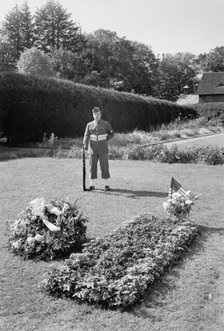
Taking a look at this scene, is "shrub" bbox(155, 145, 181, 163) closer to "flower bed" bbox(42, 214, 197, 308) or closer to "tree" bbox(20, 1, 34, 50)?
"flower bed" bbox(42, 214, 197, 308)

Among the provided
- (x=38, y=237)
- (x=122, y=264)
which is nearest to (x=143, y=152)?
(x=38, y=237)

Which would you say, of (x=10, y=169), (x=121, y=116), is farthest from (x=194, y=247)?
(x=121, y=116)

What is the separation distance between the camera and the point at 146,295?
3.91 meters

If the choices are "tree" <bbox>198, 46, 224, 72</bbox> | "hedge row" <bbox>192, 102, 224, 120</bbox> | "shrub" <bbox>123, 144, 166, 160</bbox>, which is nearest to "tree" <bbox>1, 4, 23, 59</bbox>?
"hedge row" <bbox>192, 102, 224, 120</bbox>

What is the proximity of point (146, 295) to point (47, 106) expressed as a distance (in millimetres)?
15014

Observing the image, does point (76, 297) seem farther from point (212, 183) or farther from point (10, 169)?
point (10, 169)

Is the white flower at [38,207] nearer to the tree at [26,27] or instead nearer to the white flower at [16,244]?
the white flower at [16,244]

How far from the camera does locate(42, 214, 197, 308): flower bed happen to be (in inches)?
148

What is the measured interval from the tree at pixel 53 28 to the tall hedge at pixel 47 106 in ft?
163

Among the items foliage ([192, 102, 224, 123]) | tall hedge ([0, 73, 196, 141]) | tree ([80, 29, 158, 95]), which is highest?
tree ([80, 29, 158, 95])

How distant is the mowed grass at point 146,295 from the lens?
345 centimetres

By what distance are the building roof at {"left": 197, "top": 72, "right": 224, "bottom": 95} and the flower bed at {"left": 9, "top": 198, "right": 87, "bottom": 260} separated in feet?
191

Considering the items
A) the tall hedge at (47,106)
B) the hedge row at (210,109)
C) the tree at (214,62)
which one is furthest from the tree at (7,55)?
the tree at (214,62)

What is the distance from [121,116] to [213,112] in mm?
20869
